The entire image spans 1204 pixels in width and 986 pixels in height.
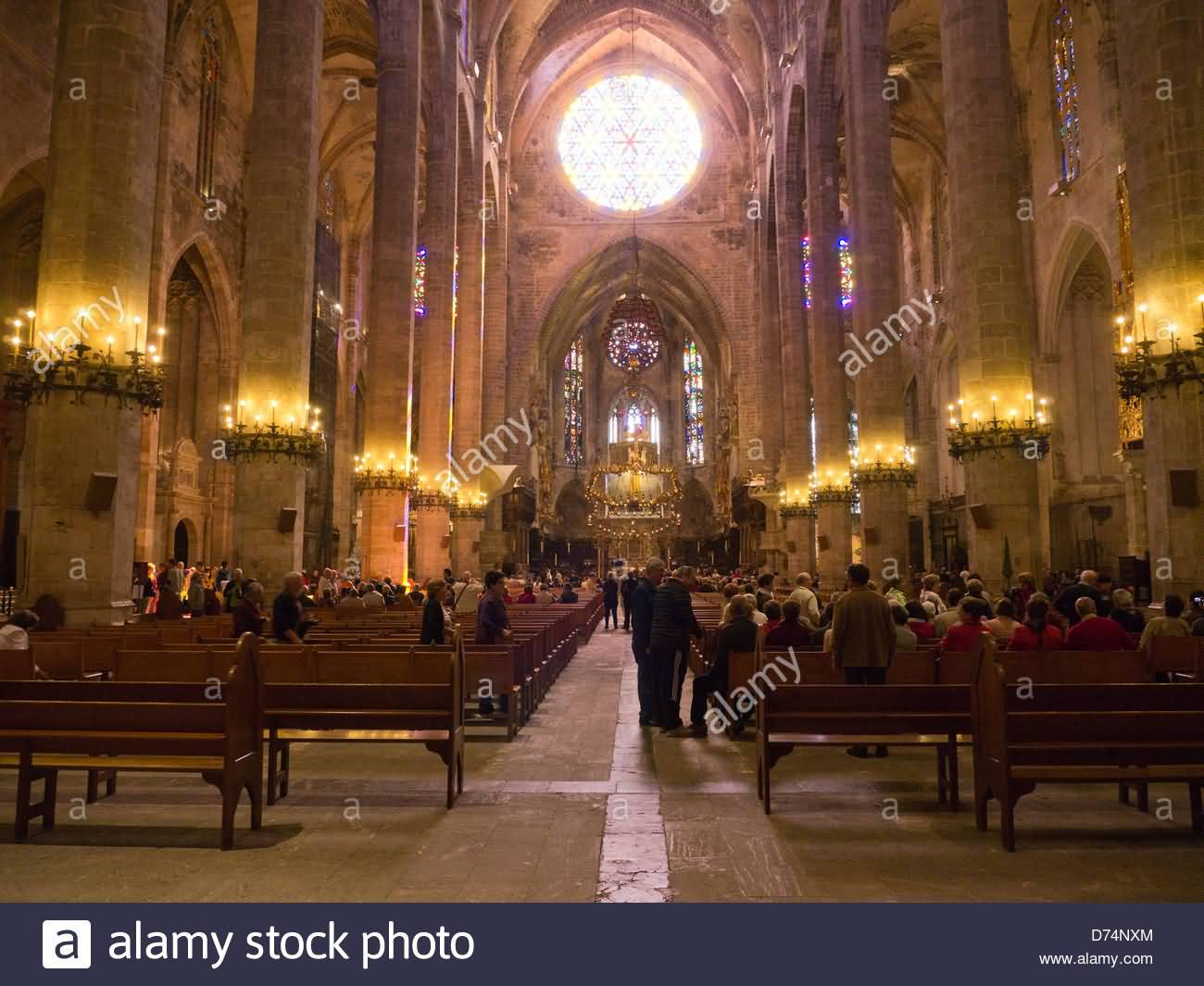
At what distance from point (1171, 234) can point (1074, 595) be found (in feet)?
15.4

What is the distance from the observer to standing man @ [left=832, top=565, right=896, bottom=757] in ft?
21.1

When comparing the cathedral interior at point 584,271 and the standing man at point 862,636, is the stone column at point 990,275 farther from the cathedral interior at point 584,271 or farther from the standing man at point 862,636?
the standing man at point 862,636

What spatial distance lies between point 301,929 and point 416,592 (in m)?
14.4

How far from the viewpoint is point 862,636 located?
21.2ft

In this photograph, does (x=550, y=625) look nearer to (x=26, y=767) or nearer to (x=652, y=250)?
(x=26, y=767)

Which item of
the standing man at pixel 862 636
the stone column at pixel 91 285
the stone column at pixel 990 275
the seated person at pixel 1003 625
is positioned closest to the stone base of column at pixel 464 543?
the stone column at pixel 91 285

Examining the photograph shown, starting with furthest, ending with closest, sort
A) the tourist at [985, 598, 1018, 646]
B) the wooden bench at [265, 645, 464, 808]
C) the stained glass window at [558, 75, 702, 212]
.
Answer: the stained glass window at [558, 75, 702, 212], the tourist at [985, 598, 1018, 646], the wooden bench at [265, 645, 464, 808]

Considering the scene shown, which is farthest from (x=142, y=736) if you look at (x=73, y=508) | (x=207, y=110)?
(x=207, y=110)

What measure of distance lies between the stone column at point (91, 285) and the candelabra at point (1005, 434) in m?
11.8

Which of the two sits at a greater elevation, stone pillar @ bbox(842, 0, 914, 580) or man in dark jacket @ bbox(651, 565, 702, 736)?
stone pillar @ bbox(842, 0, 914, 580)

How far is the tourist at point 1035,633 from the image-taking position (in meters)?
7.30

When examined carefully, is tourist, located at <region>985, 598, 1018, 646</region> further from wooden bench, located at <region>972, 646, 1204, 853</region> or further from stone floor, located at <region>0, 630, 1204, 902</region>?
wooden bench, located at <region>972, 646, 1204, 853</region>

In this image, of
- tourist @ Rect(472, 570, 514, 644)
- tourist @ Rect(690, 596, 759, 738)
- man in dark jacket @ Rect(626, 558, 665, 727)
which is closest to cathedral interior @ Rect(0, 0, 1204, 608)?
tourist @ Rect(472, 570, 514, 644)

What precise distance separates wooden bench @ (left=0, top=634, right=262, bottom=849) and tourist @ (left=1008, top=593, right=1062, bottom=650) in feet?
19.6
